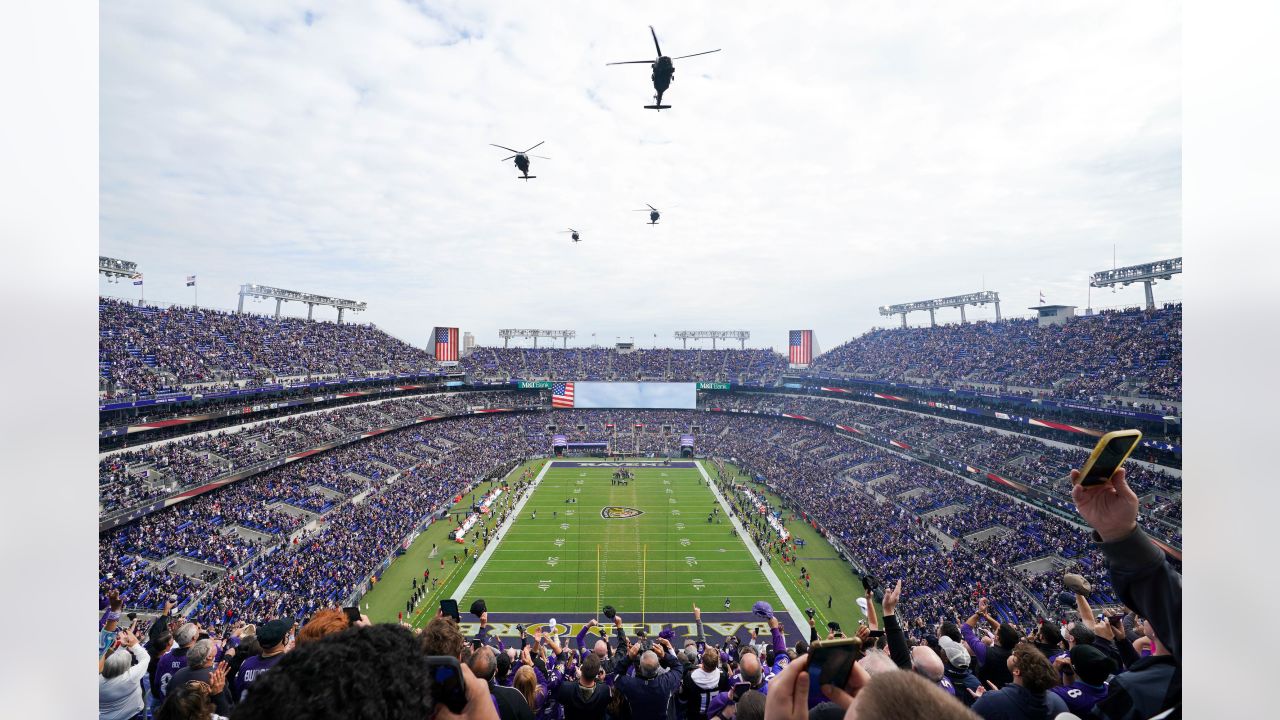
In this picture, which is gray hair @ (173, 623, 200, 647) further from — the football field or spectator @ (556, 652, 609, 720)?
the football field

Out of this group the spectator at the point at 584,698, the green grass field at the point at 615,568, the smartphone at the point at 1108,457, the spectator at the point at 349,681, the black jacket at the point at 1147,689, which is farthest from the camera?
the green grass field at the point at 615,568

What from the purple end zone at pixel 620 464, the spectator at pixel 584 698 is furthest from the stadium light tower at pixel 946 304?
the spectator at pixel 584 698

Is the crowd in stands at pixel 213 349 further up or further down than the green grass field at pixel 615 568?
further up

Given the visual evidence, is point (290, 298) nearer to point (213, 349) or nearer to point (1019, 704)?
point (213, 349)

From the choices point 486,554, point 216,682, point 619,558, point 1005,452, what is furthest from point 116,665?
point 1005,452

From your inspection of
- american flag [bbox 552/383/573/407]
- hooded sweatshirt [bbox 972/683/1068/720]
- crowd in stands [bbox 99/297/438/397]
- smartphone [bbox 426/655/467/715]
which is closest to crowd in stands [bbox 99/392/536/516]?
crowd in stands [bbox 99/297/438/397]

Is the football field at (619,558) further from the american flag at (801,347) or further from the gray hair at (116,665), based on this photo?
the american flag at (801,347)
